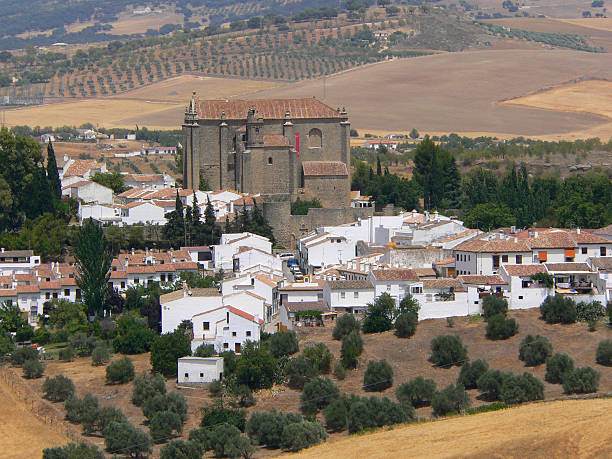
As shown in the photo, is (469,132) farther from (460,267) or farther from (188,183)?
(460,267)

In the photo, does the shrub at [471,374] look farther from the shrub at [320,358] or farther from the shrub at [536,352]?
the shrub at [320,358]

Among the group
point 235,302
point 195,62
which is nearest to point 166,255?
point 235,302

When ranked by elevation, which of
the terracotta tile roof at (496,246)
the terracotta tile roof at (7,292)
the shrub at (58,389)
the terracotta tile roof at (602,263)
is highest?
the terracotta tile roof at (496,246)

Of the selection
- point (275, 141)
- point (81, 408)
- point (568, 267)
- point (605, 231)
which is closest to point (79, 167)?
point (275, 141)

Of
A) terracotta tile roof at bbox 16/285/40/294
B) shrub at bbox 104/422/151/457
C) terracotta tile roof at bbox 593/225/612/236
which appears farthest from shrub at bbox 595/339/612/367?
terracotta tile roof at bbox 16/285/40/294

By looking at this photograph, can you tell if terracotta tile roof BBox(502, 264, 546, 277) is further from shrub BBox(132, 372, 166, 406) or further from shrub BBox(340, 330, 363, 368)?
shrub BBox(132, 372, 166, 406)

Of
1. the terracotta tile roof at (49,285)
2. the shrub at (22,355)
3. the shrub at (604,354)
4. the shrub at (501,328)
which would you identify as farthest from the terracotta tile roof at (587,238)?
the shrub at (22,355)
